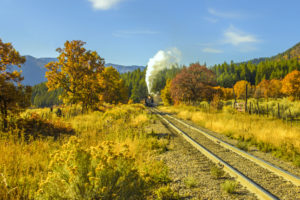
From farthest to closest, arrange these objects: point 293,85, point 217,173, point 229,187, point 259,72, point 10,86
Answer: point 259,72 < point 293,85 < point 10,86 < point 217,173 < point 229,187

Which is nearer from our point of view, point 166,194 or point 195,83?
point 166,194

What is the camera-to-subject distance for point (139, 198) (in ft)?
11.6

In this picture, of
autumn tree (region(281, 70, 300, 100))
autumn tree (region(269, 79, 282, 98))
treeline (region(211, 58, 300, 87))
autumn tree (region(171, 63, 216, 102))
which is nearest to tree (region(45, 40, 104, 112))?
autumn tree (region(171, 63, 216, 102))

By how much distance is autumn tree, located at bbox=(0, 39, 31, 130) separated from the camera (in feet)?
28.0

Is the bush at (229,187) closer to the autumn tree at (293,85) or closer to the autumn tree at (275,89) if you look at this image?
the autumn tree at (293,85)

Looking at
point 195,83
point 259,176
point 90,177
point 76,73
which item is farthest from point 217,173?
point 195,83

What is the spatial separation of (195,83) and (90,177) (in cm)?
2682

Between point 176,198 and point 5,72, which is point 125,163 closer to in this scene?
point 176,198

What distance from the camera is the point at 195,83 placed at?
2816 centimetres

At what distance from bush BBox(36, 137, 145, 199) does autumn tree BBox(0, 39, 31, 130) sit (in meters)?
7.00

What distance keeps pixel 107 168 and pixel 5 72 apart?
8483 mm

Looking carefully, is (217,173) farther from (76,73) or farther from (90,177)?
(76,73)

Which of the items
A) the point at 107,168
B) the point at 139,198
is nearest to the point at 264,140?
the point at 139,198

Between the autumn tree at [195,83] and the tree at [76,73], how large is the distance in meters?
13.6
